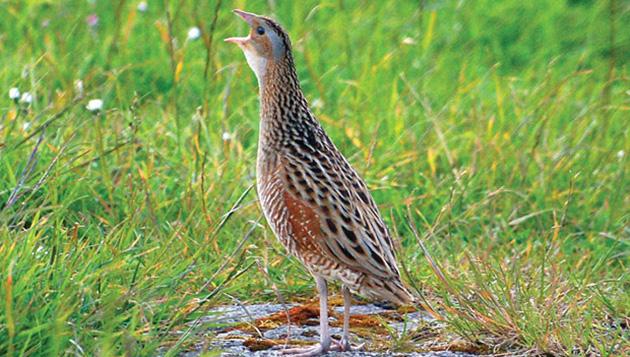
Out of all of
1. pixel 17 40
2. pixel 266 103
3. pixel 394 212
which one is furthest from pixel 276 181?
pixel 17 40

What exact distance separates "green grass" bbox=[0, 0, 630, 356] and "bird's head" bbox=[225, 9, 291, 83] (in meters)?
0.57

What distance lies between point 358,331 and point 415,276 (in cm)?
58

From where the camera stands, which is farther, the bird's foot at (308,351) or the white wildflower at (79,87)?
the white wildflower at (79,87)

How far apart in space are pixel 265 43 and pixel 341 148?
5.84 ft

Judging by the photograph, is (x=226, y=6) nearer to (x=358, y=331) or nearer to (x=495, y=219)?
(x=495, y=219)

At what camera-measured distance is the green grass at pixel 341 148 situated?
178 inches

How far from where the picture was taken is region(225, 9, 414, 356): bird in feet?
15.0

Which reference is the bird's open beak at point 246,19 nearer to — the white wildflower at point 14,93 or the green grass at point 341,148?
the green grass at point 341,148

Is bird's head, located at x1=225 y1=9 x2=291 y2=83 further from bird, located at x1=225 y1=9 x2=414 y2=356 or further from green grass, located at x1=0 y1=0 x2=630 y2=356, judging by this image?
green grass, located at x1=0 y1=0 x2=630 y2=356

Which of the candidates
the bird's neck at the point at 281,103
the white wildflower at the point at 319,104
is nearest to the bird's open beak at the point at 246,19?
the bird's neck at the point at 281,103

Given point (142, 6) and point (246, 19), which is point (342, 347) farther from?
point (142, 6)

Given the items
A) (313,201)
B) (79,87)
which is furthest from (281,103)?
(79,87)

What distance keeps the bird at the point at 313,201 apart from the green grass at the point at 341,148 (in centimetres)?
23

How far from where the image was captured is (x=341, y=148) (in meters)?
6.84
